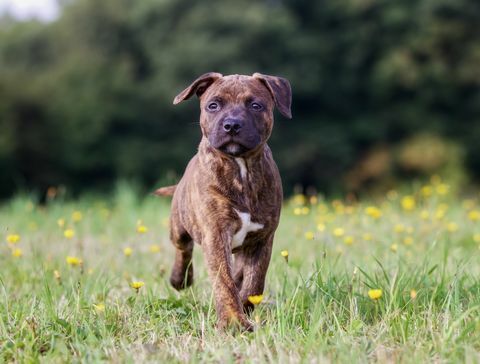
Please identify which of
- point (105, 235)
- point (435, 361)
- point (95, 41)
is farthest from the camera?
point (95, 41)

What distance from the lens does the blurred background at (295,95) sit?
86.2 feet

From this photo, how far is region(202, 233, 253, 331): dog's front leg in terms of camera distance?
3691 mm

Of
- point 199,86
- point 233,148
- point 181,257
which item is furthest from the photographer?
point 181,257

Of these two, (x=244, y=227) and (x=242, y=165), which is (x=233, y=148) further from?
(x=244, y=227)

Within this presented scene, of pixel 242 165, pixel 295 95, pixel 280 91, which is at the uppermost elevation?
pixel 295 95

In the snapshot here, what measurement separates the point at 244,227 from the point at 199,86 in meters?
0.97

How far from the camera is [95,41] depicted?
3147cm

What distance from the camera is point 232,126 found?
12.5ft

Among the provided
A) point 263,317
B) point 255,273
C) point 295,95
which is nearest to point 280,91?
point 255,273

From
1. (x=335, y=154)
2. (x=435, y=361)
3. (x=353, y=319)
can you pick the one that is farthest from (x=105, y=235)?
(x=335, y=154)

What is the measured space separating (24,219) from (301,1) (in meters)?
24.1

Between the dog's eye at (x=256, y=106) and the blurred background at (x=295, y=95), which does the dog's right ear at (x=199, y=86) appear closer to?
the dog's eye at (x=256, y=106)

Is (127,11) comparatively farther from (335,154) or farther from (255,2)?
(335,154)

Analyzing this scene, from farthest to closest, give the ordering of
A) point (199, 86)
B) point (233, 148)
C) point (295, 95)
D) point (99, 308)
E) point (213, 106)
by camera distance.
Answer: point (295, 95)
point (199, 86)
point (213, 106)
point (233, 148)
point (99, 308)
